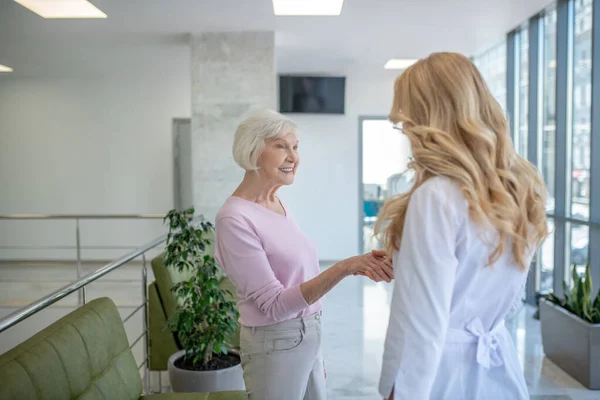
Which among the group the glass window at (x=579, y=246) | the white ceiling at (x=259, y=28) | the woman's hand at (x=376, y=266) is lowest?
the glass window at (x=579, y=246)

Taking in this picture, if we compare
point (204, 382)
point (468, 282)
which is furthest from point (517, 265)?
point (204, 382)

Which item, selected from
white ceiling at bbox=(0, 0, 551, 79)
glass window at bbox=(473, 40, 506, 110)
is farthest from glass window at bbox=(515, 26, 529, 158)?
glass window at bbox=(473, 40, 506, 110)

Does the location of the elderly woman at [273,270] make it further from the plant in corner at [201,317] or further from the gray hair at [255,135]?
the plant in corner at [201,317]

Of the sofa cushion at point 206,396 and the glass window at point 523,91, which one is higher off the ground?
the glass window at point 523,91

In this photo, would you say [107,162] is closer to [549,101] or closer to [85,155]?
[85,155]

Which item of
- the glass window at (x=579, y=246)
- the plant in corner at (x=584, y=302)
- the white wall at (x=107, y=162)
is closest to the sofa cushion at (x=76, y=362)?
the plant in corner at (x=584, y=302)

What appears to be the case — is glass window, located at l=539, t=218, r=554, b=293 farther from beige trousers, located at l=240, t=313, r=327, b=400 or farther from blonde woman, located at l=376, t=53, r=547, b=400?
blonde woman, located at l=376, t=53, r=547, b=400

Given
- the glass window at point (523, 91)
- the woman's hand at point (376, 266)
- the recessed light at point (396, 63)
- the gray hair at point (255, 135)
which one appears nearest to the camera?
the woman's hand at point (376, 266)

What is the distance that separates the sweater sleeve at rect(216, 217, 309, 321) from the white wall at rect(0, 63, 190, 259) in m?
7.43

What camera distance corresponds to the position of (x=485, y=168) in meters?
1.31

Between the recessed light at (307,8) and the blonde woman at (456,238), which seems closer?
the blonde woman at (456,238)

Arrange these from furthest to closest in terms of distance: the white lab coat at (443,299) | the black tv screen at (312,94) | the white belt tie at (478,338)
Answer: the black tv screen at (312,94)
the white belt tie at (478,338)
the white lab coat at (443,299)

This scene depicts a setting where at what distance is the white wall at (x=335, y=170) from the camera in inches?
354

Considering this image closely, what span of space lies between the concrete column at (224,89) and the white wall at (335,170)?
2.95 meters
